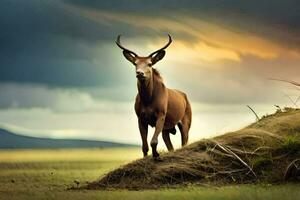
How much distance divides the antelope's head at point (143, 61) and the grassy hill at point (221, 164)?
36.9 inches

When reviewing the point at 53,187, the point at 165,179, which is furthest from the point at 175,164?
the point at 53,187

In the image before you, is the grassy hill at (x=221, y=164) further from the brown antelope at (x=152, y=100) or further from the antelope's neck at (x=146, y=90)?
the antelope's neck at (x=146, y=90)

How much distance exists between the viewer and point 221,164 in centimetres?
843

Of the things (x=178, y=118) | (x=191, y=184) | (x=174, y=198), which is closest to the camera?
(x=174, y=198)

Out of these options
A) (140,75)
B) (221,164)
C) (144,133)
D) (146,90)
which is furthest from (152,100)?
(221,164)

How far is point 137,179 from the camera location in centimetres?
827

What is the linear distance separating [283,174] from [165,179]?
127cm

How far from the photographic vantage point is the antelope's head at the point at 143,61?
865 centimetres

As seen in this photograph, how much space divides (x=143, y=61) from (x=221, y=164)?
4.75ft

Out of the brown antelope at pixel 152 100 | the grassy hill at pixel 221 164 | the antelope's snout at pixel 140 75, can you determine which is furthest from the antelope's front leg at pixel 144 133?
the antelope's snout at pixel 140 75

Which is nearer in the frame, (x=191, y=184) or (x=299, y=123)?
(x=191, y=184)

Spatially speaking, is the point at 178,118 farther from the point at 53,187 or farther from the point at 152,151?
the point at 53,187

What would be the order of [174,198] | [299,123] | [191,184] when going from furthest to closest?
[299,123] → [191,184] → [174,198]

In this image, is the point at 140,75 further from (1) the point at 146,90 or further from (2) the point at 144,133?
(2) the point at 144,133
